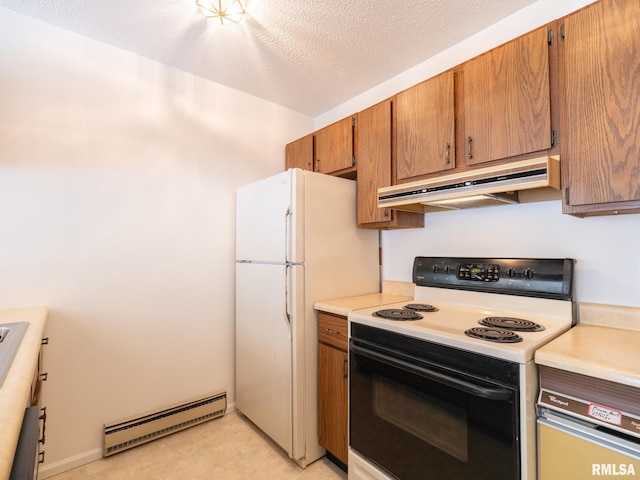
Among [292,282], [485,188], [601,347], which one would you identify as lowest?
[601,347]

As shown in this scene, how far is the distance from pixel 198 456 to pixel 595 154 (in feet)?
8.46

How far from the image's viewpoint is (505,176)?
4.45ft

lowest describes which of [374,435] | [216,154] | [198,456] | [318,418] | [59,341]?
[198,456]

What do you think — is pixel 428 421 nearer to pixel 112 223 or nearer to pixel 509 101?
pixel 509 101

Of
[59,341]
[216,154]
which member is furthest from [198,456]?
[216,154]

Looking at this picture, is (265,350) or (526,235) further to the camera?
(265,350)

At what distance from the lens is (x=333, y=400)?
183cm

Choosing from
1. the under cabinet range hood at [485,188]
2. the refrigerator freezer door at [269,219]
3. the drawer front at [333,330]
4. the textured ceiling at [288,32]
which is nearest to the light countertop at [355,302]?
the drawer front at [333,330]

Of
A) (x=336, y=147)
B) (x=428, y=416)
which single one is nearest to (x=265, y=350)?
(x=428, y=416)

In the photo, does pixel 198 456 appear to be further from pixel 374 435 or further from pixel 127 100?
pixel 127 100

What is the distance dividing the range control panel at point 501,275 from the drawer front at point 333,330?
61cm

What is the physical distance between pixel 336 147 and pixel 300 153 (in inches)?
17.7

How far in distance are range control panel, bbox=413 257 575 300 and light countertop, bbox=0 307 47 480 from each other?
1879mm

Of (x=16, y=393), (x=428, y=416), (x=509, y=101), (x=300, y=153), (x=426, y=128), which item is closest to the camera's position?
(x=16, y=393)
